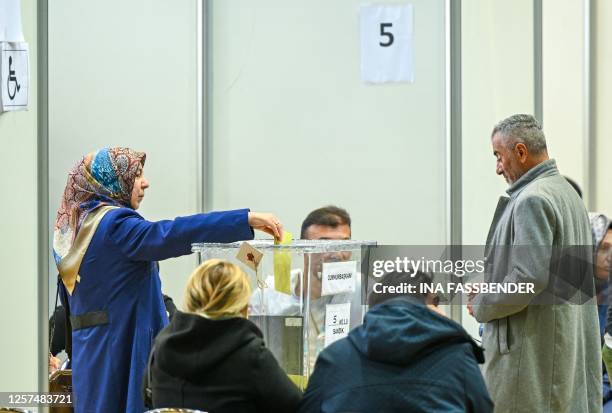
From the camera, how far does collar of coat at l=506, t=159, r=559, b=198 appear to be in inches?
141

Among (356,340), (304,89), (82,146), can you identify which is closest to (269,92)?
(304,89)

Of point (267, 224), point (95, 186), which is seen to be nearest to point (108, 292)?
point (95, 186)

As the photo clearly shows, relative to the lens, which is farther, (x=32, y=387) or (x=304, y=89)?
(x=304, y=89)

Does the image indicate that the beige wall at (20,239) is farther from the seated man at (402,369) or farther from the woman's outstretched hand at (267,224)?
the seated man at (402,369)

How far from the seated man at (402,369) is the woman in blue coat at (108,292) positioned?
107 cm

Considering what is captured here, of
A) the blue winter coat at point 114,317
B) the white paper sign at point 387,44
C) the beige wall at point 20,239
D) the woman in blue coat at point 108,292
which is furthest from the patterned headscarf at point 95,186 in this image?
the white paper sign at point 387,44

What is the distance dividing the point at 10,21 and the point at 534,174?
2567 millimetres

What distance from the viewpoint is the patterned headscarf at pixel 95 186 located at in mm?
3658

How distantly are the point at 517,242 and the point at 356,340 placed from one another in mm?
1151

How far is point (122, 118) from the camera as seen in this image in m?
5.72

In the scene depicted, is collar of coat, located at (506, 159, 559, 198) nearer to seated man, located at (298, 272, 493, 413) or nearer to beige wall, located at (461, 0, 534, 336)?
seated man, located at (298, 272, 493, 413)

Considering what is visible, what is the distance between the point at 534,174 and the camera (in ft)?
11.8

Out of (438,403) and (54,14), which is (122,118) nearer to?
(54,14)

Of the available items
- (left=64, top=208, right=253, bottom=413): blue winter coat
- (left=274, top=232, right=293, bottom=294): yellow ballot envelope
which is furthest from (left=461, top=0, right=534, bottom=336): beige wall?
(left=274, top=232, right=293, bottom=294): yellow ballot envelope
